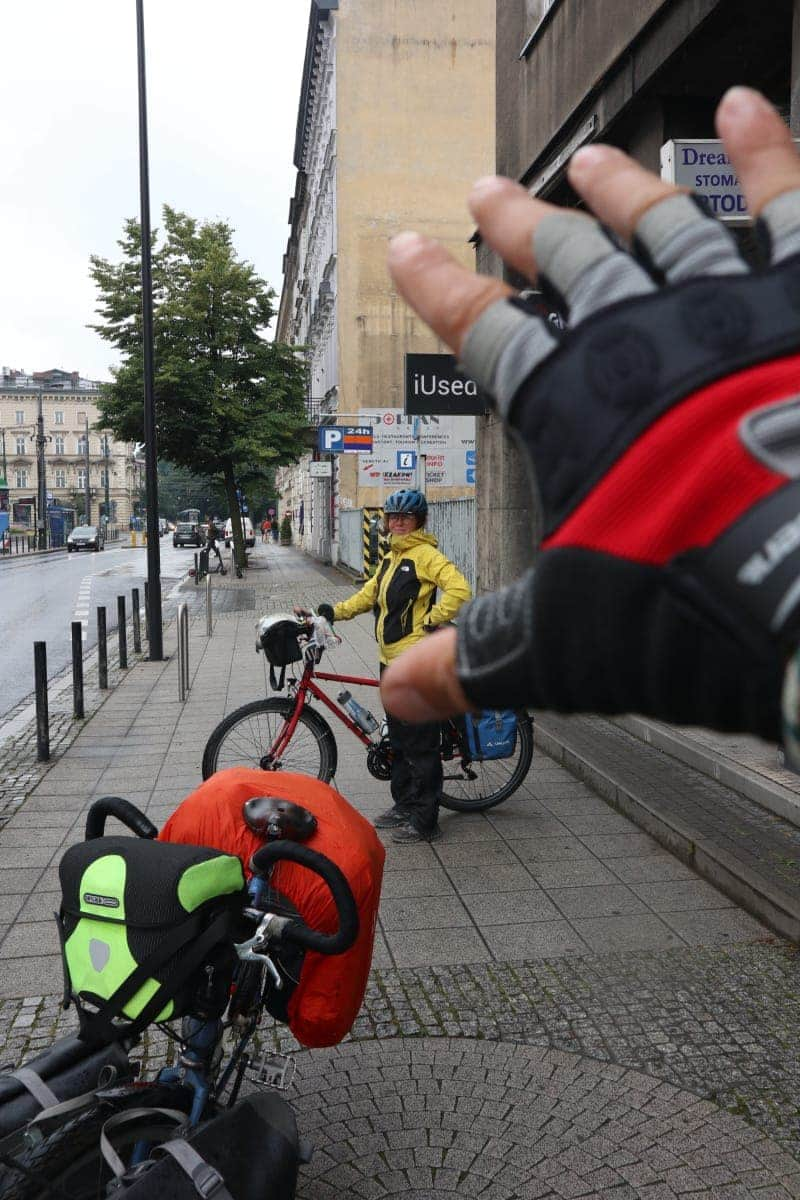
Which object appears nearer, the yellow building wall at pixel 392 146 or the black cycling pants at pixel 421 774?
the black cycling pants at pixel 421 774

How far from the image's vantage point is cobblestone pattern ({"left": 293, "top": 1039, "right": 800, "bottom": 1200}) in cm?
305

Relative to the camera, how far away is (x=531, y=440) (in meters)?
0.92

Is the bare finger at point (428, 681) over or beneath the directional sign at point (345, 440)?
beneath

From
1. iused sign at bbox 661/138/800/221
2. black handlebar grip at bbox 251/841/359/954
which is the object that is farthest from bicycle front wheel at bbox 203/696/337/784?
black handlebar grip at bbox 251/841/359/954

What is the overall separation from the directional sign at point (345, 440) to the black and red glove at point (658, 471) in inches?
915

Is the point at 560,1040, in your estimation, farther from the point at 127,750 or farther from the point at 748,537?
the point at 127,750

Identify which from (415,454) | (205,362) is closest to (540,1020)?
(415,454)

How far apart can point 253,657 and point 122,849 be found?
12.8 m

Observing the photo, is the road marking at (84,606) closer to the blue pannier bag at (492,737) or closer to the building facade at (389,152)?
the building facade at (389,152)

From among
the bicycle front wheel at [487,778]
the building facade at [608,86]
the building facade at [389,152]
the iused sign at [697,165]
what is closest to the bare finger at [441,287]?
the building facade at [608,86]

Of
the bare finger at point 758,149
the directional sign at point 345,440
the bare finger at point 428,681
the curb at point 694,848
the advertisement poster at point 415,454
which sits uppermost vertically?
the directional sign at point 345,440

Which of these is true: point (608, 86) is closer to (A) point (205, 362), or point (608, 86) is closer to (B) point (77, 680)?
(B) point (77, 680)

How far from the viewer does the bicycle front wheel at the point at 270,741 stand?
6594 mm

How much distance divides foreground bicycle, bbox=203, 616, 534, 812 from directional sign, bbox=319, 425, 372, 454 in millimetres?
17709
